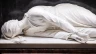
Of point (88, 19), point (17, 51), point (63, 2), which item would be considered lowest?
point (17, 51)

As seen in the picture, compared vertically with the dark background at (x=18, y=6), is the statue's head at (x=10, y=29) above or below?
below

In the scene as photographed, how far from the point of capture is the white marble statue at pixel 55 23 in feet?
7.37

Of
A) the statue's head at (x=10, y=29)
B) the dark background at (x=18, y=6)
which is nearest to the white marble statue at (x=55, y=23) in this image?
the statue's head at (x=10, y=29)

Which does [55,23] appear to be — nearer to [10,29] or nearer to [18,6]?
[10,29]

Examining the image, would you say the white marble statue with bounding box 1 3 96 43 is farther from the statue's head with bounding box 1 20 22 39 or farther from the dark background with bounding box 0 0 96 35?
the dark background with bounding box 0 0 96 35

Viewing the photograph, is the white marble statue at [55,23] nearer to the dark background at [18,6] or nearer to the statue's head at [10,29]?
the statue's head at [10,29]

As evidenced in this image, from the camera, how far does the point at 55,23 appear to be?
2.27 m

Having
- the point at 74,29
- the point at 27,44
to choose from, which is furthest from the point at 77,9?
the point at 27,44

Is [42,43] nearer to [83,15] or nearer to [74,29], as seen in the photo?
[74,29]

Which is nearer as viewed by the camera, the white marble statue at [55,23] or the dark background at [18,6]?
the white marble statue at [55,23]

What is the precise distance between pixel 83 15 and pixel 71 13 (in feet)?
0.45

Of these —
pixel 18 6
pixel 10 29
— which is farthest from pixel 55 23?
pixel 18 6

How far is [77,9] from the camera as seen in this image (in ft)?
7.82

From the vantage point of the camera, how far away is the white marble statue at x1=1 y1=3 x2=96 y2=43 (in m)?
2.25
